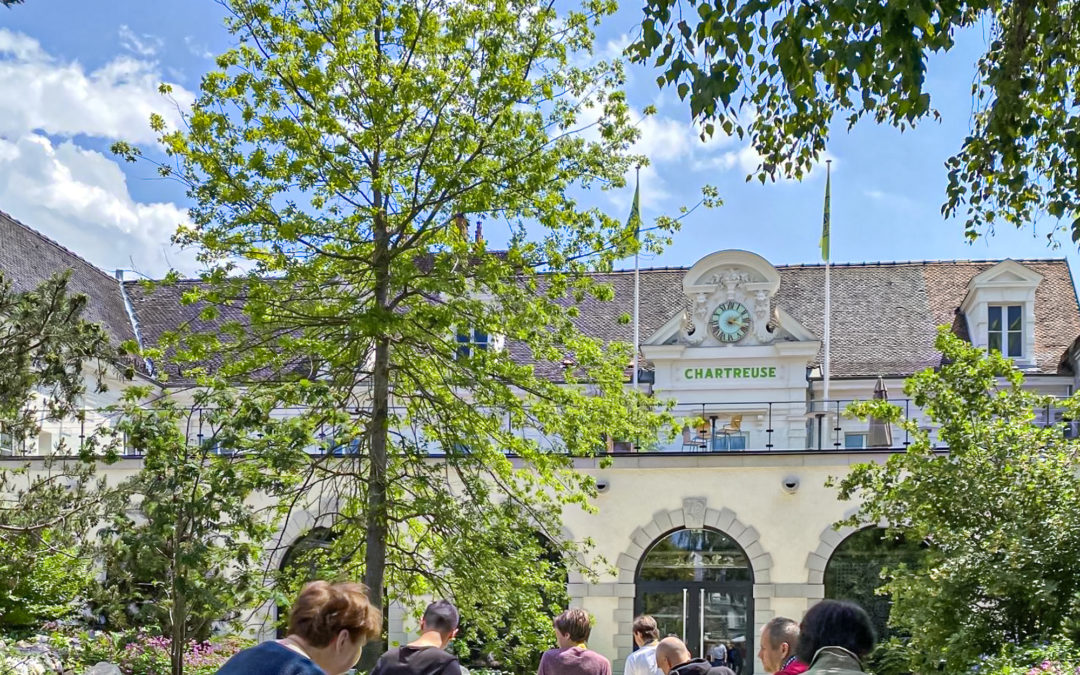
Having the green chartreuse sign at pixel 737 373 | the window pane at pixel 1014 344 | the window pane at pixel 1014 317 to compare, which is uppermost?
the window pane at pixel 1014 317

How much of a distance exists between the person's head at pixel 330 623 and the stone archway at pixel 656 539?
19602mm

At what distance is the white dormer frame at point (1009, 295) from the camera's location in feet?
99.9

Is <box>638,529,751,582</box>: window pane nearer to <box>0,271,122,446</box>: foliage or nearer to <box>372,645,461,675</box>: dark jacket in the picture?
<box>0,271,122,446</box>: foliage

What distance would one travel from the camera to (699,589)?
2362 cm


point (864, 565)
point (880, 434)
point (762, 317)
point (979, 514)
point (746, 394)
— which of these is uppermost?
point (762, 317)

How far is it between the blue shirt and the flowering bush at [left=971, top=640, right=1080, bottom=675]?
8223 mm

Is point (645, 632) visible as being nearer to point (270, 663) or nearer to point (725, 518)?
point (270, 663)

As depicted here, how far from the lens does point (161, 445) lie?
1250 cm

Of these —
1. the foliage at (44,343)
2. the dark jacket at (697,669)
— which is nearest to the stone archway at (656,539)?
the foliage at (44,343)

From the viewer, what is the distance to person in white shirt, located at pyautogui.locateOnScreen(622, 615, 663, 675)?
8781mm

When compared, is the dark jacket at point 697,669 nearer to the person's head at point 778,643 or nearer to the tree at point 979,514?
the person's head at point 778,643

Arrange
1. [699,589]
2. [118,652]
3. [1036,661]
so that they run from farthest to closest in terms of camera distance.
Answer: [699,589] < [118,652] < [1036,661]

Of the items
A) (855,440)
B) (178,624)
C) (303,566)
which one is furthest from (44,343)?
(855,440)

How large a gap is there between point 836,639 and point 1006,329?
92.6 ft
